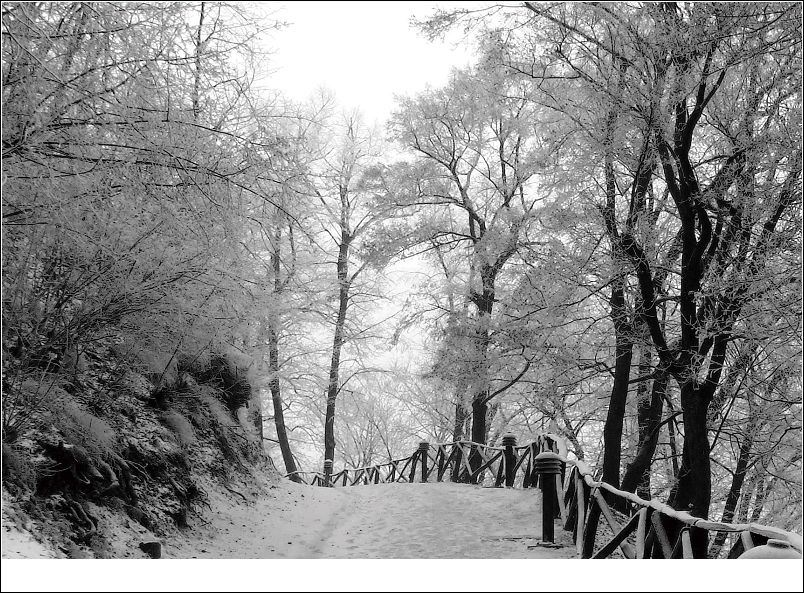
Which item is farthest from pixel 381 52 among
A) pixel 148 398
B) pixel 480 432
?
pixel 480 432

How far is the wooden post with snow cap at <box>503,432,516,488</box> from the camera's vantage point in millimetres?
8427

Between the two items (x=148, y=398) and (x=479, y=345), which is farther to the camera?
(x=479, y=345)

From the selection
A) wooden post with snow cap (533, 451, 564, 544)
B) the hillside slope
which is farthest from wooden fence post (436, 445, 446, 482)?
wooden post with snow cap (533, 451, 564, 544)

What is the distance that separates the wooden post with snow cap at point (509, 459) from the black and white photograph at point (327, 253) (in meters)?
0.44

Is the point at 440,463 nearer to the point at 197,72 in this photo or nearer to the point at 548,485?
the point at 548,485

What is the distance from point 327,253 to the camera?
5.63 m

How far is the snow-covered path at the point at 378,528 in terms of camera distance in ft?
15.0

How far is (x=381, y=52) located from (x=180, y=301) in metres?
2.19

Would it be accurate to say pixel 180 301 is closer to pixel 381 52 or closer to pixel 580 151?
pixel 381 52

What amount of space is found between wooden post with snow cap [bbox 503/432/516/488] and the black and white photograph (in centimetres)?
44

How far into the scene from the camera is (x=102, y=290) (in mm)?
3754

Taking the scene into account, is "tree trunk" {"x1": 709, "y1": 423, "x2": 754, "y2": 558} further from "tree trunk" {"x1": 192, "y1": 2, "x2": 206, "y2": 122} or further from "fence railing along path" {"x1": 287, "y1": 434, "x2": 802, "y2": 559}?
"tree trunk" {"x1": 192, "y1": 2, "x2": 206, "y2": 122}

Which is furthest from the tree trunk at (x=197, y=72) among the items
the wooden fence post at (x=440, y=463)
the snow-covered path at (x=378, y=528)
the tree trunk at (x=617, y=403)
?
the wooden fence post at (x=440, y=463)

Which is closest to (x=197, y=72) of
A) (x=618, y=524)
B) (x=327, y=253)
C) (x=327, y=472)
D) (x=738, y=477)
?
(x=327, y=253)
